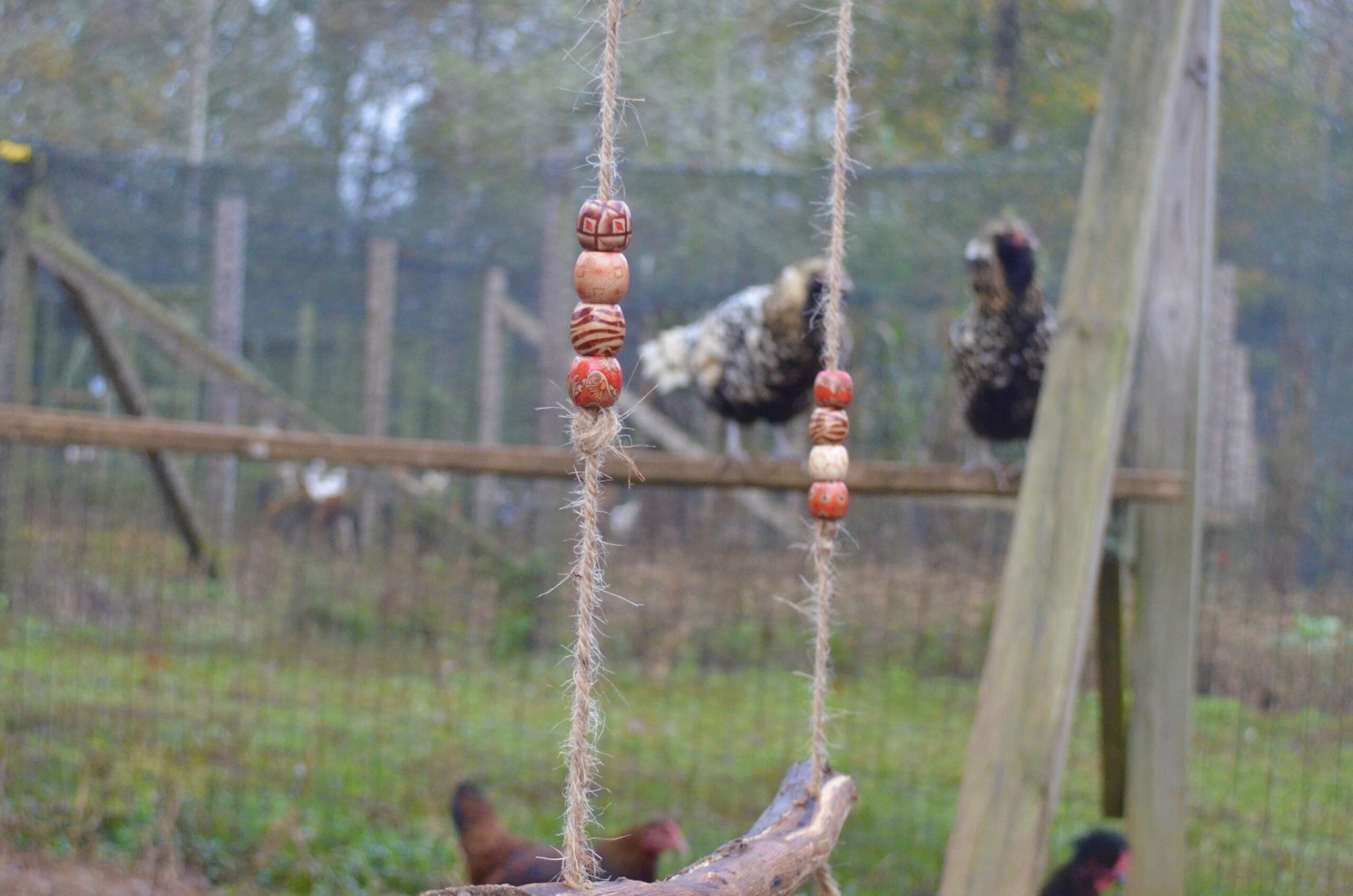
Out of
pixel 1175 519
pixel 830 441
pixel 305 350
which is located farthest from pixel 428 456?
pixel 305 350

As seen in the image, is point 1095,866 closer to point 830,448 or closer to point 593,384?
point 830,448

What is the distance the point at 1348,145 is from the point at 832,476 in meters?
2.79

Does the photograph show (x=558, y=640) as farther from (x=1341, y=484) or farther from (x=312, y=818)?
(x=1341, y=484)

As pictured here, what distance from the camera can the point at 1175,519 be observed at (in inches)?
90.4

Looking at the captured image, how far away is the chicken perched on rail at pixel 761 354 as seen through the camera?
3367mm

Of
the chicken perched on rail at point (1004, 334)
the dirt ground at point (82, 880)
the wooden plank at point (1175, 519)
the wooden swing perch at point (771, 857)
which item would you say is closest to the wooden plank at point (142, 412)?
the dirt ground at point (82, 880)

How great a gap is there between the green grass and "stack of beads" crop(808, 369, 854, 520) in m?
2.20

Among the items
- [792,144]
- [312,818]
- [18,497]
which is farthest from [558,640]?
[792,144]

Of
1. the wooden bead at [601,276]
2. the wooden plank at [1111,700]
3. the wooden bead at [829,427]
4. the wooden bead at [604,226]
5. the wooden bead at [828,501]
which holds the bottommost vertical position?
the wooden plank at [1111,700]

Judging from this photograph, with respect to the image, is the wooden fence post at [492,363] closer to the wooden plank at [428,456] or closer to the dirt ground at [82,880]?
the wooden plank at [428,456]

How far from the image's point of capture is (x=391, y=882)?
332cm

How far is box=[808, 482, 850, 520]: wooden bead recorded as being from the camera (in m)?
1.10

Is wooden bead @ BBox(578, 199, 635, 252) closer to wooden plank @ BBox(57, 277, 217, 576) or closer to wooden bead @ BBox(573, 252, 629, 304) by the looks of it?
wooden bead @ BBox(573, 252, 629, 304)

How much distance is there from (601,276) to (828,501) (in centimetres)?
39
